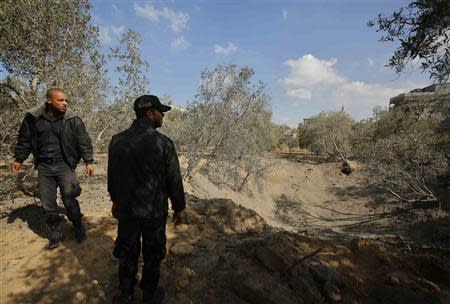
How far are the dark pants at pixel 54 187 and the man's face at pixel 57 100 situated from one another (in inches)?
27.4

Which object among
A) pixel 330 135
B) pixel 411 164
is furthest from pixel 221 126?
pixel 330 135

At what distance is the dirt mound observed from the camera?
312 centimetres

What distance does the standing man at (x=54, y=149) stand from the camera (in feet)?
12.0

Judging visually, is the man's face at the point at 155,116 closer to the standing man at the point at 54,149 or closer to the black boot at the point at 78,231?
the standing man at the point at 54,149

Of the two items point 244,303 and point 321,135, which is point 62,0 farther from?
point 321,135

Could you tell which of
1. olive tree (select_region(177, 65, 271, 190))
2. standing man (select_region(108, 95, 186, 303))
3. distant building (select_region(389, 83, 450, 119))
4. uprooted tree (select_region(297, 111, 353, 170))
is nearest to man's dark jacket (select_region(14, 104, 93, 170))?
standing man (select_region(108, 95, 186, 303))

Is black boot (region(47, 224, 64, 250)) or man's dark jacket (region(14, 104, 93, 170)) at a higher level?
man's dark jacket (region(14, 104, 93, 170))

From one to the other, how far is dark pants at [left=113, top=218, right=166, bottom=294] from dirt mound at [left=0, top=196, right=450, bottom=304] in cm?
38

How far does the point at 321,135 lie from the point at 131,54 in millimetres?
21864

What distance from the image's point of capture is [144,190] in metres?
2.64

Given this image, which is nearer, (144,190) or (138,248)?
(144,190)

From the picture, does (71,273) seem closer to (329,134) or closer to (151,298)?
(151,298)

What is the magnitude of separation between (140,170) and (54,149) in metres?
1.77

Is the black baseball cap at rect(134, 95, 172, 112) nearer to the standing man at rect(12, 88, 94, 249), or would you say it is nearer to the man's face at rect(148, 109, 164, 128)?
the man's face at rect(148, 109, 164, 128)
